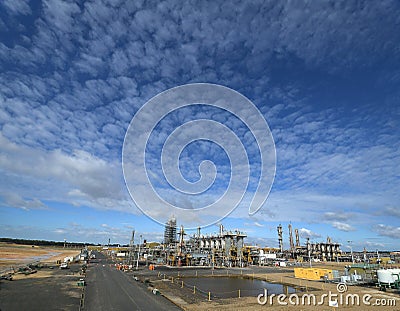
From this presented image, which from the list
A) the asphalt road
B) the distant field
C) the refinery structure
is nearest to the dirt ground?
the asphalt road

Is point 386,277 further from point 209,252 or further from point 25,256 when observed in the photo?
point 25,256

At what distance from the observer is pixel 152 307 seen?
24328 millimetres

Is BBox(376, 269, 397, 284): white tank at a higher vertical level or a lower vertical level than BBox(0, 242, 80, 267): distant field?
higher

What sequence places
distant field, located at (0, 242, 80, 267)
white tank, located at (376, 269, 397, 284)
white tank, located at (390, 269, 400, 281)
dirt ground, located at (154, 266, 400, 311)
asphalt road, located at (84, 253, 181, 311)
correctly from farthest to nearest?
distant field, located at (0, 242, 80, 267) → white tank, located at (376, 269, 397, 284) → white tank, located at (390, 269, 400, 281) → dirt ground, located at (154, 266, 400, 311) → asphalt road, located at (84, 253, 181, 311)

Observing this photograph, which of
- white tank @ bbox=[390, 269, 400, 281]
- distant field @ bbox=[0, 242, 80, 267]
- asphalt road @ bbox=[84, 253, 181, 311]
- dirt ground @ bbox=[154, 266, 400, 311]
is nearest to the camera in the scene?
asphalt road @ bbox=[84, 253, 181, 311]

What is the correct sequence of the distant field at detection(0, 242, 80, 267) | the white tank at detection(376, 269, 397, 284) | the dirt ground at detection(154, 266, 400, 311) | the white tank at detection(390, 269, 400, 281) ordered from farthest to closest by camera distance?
the distant field at detection(0, 242, 80, 267) → the white tank at detection(376, 269, 397, 284) → the white tank at detection(390, 269, 400, 281) → the dirt ground at detection(154, 266, 400, 311)

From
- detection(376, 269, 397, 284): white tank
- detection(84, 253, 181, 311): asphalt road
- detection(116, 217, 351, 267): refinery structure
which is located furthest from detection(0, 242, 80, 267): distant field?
detection(376, 269, 397, 284): white tank

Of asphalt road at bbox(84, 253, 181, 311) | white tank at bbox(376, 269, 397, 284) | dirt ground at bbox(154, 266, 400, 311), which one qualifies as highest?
white tank at bbox(376, 269, 397, 284)

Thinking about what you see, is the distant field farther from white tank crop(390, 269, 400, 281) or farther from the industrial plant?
white tank crop(390, 269, 400, 281)

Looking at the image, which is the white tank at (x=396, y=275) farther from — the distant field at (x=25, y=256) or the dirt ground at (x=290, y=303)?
the distant field at (x=25, y=256)

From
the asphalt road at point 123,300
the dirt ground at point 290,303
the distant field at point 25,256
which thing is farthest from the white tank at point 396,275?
the distant field at point 25,256

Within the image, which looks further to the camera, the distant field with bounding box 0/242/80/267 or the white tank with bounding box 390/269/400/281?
the distant field with bounding box 0/242/80/267

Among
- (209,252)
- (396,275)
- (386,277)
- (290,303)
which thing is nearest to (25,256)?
(209,252)

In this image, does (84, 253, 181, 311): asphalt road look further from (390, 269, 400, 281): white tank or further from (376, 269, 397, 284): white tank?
(376, 269, 397, 284): white tank
